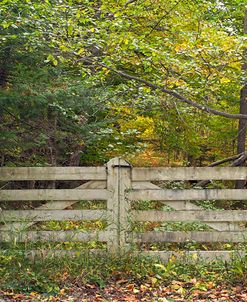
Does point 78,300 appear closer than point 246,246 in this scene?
Yes

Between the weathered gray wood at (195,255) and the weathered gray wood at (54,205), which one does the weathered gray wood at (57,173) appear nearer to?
the weathered gray wood at (54,205)

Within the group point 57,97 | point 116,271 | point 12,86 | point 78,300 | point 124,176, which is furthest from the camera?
point 57,97

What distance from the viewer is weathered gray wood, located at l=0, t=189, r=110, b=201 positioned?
5.48m

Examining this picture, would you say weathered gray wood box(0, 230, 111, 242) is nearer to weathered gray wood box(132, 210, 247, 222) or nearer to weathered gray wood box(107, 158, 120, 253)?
weathered gray wood box(107, 158, 120, 253)

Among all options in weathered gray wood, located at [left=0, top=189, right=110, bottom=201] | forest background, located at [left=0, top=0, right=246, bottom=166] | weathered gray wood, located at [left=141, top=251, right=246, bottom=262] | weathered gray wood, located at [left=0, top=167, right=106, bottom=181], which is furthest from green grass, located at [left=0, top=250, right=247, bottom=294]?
forest background, located at [left=0, top=0, right=246, bottom=166]

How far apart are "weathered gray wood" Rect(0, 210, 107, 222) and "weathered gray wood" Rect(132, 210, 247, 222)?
544mm

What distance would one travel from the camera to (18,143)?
763cm

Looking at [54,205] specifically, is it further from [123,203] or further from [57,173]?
[123,203]

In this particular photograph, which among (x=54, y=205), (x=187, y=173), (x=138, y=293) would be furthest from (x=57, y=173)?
(x=138, y=293)

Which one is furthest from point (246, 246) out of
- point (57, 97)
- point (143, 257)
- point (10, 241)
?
point (57, 97)

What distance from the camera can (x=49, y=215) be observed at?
5480mm

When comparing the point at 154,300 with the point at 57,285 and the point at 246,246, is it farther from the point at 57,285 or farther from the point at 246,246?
the point at 246,246

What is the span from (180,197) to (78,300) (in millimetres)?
1919

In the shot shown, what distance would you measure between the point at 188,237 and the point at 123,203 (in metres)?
1.00
